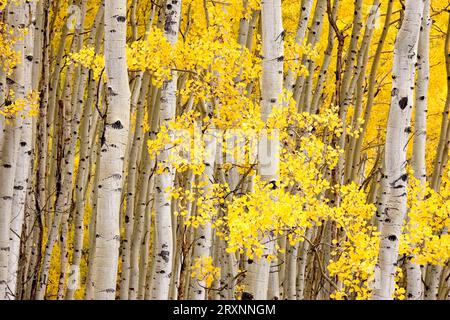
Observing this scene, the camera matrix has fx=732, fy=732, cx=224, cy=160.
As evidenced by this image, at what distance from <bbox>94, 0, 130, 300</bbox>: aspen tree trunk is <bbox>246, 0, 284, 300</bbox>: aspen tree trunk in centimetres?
123

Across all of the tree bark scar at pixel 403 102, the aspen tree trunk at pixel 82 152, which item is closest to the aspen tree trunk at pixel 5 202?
the aspen tree trunk at pixel 82 152

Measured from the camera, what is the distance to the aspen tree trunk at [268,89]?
6.46 meters

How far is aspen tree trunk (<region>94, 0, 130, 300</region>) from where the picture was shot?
6.11 meters

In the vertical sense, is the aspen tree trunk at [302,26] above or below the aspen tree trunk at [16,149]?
above

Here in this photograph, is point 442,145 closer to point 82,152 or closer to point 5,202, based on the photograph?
point 82,152

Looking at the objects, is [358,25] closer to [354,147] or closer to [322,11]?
[322,11]

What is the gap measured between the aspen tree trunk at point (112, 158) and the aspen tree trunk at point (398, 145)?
2298 millimetres

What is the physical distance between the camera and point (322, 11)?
984cm

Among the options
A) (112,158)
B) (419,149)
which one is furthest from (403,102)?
(112,158)

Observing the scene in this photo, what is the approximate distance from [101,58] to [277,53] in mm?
2457

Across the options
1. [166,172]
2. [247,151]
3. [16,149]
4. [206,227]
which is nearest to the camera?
[247,151]

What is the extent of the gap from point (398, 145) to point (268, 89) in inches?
48.9

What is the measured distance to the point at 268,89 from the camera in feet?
21.5

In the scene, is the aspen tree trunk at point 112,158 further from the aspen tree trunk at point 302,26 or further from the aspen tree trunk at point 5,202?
the aspen tree trunk at point 302,26
